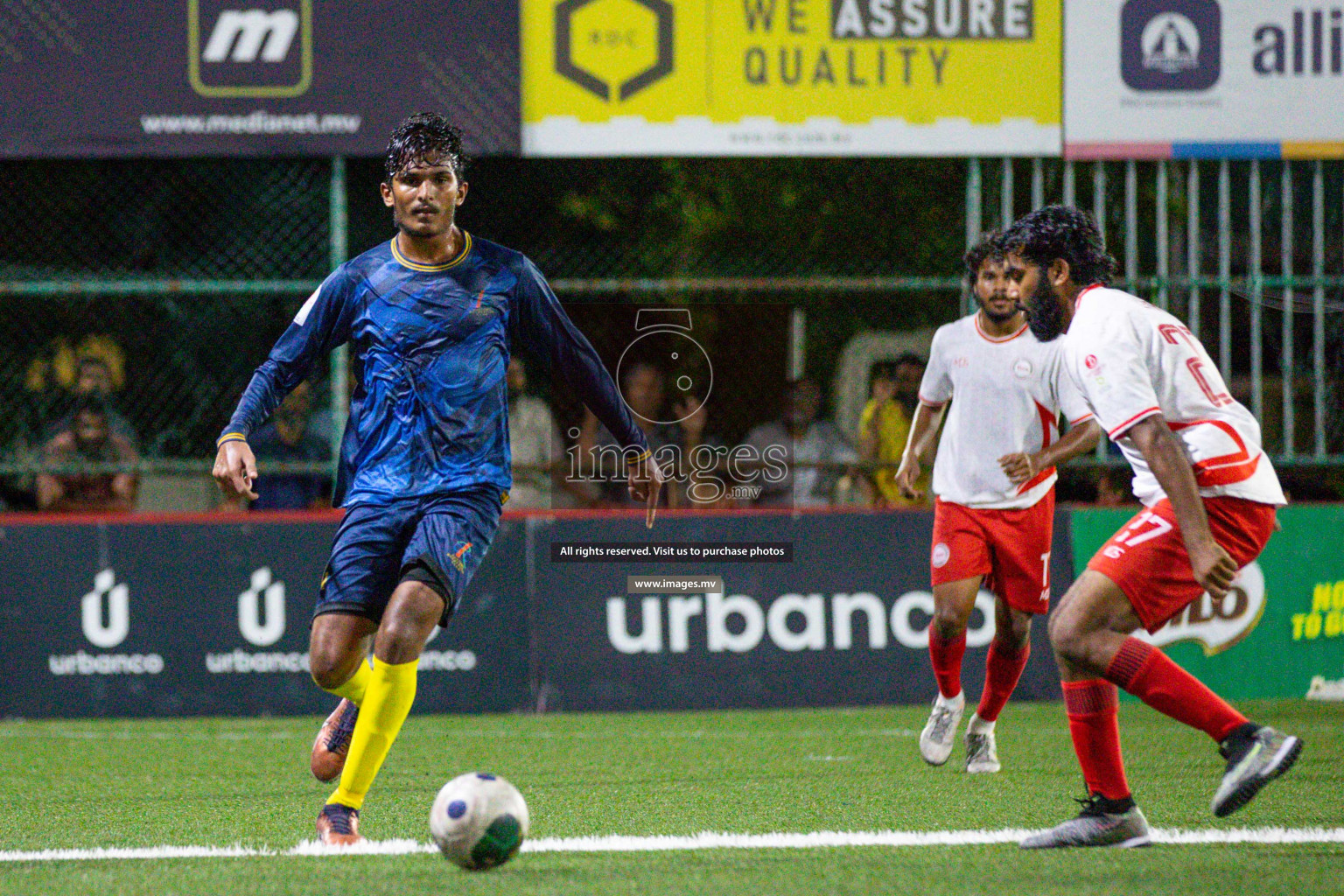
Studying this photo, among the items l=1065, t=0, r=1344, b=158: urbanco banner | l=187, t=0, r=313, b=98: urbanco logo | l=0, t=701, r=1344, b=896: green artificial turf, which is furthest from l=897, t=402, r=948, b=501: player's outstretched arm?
l=187, t=0, r=313, b=98: urbanco logo

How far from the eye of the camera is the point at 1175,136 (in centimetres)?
1079

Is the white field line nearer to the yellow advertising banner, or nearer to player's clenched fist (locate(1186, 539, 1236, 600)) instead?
player's clenched fist (locate(1186, 539, 1236, 600))

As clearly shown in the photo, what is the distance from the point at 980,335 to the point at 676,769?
239 cm

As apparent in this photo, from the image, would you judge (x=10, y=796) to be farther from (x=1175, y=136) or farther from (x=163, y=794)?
(x=1175, y=136)

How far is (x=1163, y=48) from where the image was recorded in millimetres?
10781

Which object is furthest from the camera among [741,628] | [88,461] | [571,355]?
[88,461]

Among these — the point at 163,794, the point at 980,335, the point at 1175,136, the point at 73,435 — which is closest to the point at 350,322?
the point at 163,794

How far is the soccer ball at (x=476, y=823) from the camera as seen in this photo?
15.6ft

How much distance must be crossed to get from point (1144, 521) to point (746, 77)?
6.01 m

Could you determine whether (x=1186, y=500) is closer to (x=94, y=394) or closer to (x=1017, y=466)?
(x=1017, y=466)

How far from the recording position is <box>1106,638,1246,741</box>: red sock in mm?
5016

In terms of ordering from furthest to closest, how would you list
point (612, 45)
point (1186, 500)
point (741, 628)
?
point (612, 45) < point (741, 628) < point (1186, 500)

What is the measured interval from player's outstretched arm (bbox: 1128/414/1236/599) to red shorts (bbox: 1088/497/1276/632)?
0.19 meters

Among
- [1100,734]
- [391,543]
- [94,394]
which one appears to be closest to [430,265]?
[391,543]
